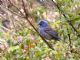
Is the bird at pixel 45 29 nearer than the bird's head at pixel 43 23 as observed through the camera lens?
Yes

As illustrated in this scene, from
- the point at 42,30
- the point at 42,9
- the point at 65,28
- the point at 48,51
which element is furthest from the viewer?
the point at 42,30

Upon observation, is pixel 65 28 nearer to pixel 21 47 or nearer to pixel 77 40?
pixel 77 40

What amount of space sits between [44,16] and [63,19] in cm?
368

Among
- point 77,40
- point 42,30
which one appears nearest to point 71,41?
point 77,40

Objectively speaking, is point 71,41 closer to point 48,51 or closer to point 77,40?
point 77,40

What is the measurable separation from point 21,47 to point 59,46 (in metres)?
0.48

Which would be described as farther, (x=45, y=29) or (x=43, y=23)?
(x=43, y=23)

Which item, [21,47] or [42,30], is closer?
[21,47]

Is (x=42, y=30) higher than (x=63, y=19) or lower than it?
lower

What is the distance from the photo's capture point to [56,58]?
3.89 metres

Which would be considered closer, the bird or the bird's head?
the bird

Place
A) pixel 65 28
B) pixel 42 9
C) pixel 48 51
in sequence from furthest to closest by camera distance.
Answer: pixel 42 9 < pixel 65 28 < pixel 48 51

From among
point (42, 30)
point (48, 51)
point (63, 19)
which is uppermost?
point (63, 19)

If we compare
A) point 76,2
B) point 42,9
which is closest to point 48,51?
point 76,2
